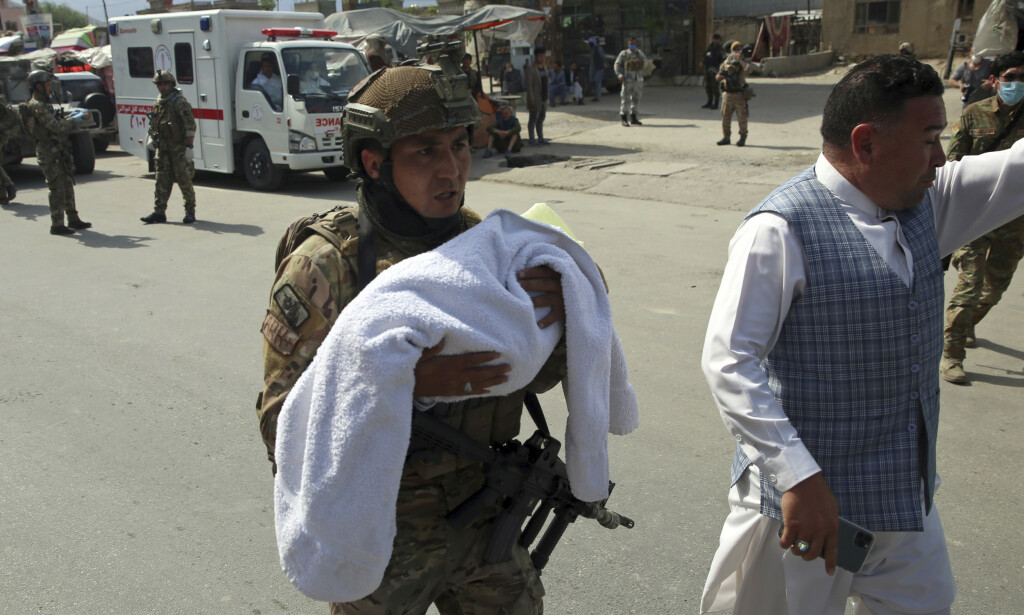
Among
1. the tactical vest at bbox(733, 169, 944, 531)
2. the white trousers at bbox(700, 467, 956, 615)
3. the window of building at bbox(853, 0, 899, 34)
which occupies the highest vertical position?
the window of building at bbox(853, 0, 899, 34)

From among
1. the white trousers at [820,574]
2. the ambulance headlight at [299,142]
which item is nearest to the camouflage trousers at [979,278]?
the white trousers at [820,574]

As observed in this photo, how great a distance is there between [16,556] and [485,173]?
35.8ft

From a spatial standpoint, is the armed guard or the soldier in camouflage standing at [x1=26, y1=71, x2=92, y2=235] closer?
the soldier in camouflage standing at [x1=26, y1=71, x2=92, y2=235]

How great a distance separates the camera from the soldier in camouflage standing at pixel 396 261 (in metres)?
1.83

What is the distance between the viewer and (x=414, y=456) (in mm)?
1831

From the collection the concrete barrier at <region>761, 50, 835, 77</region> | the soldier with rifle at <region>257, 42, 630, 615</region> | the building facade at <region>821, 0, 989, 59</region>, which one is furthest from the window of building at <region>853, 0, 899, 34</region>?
the soldier with rifle at <region>257, 42, 630, 615</region>

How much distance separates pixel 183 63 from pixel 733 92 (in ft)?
29.8

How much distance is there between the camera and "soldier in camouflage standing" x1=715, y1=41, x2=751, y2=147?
1386 cm

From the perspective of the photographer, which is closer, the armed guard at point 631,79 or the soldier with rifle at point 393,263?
the soldier with rifle at point 393,263

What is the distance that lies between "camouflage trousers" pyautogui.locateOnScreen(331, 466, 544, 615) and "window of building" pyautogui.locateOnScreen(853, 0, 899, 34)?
28273 mm

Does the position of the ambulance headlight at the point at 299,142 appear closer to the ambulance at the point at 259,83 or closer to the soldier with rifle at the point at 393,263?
the ambulance at the point at 259,83

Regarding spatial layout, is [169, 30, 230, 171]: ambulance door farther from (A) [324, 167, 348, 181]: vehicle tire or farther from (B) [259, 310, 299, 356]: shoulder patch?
(B) [259, 310, 299, 356]: shoulder patch

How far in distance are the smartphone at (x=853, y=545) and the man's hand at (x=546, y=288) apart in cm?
79

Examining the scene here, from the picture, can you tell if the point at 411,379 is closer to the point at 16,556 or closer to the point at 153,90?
the point at 16,556
